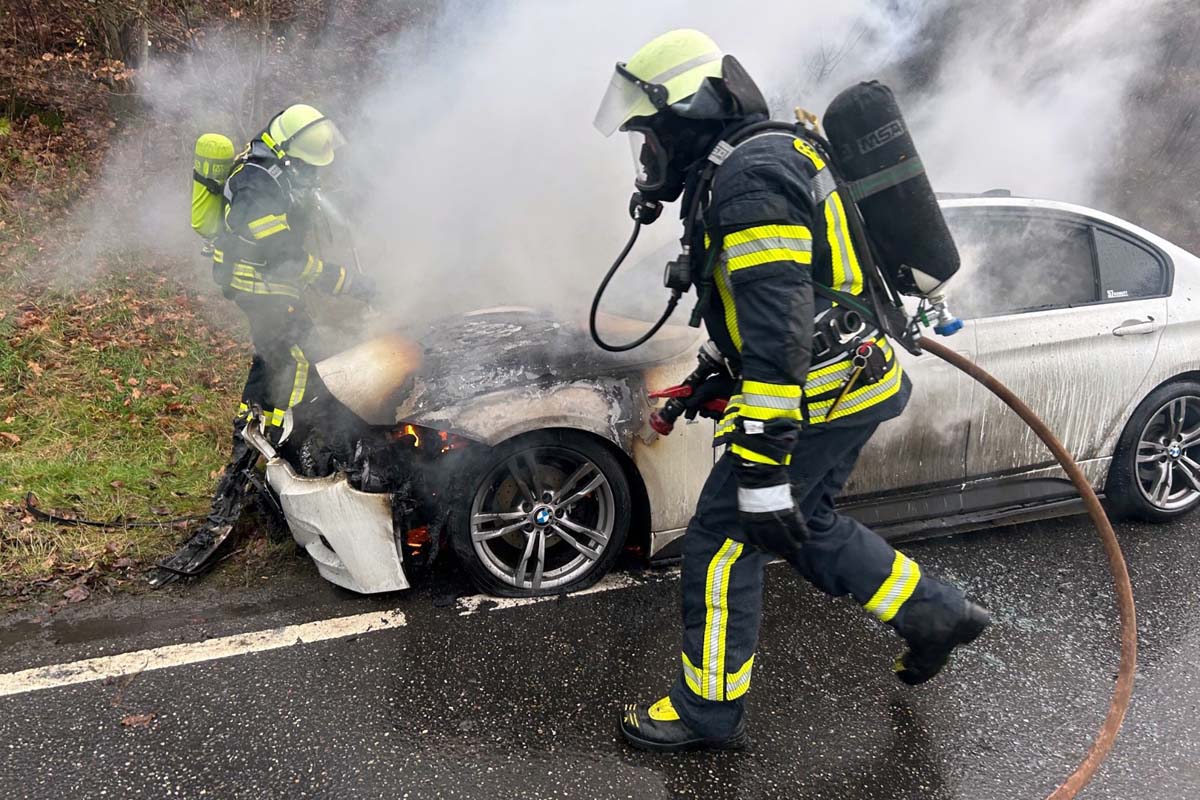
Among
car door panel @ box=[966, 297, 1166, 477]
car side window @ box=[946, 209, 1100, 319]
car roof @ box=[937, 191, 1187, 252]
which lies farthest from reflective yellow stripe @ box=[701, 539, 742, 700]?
car roof @ box=[937, 191, 1187, 252]

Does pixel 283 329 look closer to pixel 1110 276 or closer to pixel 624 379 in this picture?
pixel 624 379

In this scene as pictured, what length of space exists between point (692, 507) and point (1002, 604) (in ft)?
4.20


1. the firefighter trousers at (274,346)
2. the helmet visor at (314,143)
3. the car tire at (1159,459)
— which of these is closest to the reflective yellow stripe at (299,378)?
the firefighter trousers at (274,346)

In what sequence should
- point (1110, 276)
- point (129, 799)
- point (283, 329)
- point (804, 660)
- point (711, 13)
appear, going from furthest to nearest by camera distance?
point (711, 13)
point (283, 329)
point (1110, 276)
point (804, 660)
point (129, 799)

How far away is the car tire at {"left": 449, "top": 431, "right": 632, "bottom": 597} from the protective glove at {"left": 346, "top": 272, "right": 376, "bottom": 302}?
5.09ft

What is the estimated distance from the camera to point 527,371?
314 cm

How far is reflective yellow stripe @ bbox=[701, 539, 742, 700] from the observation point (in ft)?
7.71

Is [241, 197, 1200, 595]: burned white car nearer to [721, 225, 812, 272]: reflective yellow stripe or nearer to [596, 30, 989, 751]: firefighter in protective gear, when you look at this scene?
[596, 30, 989, 751]: firefighter in protective gear

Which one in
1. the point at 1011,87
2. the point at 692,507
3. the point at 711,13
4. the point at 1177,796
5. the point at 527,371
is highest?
the point at 711,13

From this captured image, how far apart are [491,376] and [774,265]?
142 centimetres

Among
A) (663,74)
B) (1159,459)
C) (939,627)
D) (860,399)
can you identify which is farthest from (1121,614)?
(663,74)

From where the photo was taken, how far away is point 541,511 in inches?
123

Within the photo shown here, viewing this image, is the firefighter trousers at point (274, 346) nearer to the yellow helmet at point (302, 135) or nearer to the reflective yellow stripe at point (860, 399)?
the yellow helmet at point (302, 135)

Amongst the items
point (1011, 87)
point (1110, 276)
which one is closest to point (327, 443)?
point (1110, 276)
